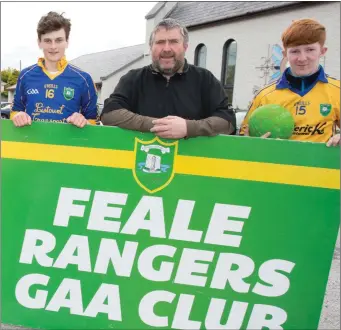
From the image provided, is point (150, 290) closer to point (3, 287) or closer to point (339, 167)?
point (3, 287)

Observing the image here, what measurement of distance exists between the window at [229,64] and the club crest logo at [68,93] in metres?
17.7

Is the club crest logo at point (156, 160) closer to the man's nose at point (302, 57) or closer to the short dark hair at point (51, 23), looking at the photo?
the man's nose at point (302, 57)

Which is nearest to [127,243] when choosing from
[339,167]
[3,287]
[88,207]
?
[88,207]

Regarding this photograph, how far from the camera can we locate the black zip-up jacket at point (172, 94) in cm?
233

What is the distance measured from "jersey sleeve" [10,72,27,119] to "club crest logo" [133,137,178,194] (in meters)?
1.02

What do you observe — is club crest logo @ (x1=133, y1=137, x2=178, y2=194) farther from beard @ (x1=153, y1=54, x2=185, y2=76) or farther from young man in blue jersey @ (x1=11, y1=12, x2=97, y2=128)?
young man in blue jersey @ (x1=11, y1=12, x2=97, y2=128)

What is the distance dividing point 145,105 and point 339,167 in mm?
1097

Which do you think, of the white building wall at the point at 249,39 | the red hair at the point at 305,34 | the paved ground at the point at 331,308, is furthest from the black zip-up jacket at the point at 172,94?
the white building wall at the point at 249,39

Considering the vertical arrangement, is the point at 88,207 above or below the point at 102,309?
above

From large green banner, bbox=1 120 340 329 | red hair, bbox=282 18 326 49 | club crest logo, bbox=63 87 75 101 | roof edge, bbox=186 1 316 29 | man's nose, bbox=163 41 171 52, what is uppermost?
roof edge, bbox=186 1 316 29

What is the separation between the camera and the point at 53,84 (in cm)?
267

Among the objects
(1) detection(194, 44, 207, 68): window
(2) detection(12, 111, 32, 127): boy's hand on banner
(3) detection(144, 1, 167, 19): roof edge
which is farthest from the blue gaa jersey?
(3) detection(144, 1, 167, 19): roof edge

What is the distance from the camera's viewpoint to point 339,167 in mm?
2066

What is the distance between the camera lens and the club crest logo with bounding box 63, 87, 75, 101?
8.74ft
